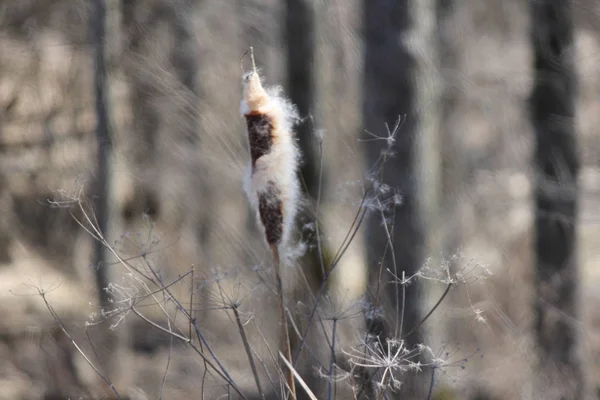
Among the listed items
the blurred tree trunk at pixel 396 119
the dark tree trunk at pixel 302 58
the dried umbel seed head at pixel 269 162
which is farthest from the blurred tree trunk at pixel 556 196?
the dried umbel seed head at pixel 269 162

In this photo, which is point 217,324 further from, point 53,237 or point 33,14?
point 33,14

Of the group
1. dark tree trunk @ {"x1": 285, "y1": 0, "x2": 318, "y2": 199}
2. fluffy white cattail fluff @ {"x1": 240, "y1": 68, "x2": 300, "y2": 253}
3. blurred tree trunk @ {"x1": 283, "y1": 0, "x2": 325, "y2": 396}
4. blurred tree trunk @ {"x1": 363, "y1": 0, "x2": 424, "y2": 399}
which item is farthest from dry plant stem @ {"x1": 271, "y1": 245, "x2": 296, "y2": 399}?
dark tree trunk @ {"x1": 285, "y1": 0, "x2": 318, "y2": 199}

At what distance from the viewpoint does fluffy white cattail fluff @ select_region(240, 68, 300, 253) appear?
146 cm

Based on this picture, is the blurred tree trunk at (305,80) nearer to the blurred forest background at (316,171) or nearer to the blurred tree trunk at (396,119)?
the blurred forest background at (316,171)

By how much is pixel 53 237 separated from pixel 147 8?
3.38m

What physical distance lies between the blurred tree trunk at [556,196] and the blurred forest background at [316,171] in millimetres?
12

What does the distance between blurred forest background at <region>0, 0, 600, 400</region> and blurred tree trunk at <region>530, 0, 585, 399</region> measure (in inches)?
0.5

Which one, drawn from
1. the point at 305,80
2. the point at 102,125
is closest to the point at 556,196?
the point at 305,80

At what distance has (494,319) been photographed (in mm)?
6289

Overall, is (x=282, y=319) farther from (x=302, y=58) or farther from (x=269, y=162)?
(x=302, y=58)

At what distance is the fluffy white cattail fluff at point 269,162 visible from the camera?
1.46 meters

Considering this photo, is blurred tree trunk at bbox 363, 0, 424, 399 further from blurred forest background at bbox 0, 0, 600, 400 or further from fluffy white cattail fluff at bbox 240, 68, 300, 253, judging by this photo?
fluffy white cattail fluff at bbox 240, 68, 300, 253

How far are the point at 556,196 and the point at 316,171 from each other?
5.05 ft

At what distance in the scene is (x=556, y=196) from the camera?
4414mm
